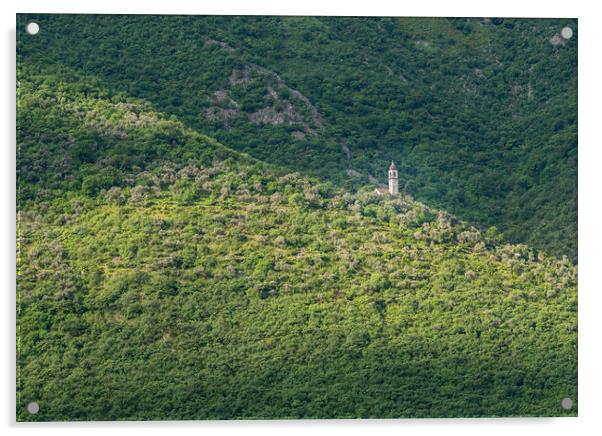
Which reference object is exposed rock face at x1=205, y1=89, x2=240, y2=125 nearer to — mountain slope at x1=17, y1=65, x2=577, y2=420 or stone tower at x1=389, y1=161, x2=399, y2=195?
mountain slope at x1=17, y1=65, x2=577, y2=420

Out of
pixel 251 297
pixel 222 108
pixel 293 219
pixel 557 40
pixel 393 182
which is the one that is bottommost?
pixel 251 297

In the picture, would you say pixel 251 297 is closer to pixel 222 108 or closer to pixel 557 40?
pixel 222 108

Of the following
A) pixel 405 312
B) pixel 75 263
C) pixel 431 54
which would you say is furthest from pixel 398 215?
pixel 75 263

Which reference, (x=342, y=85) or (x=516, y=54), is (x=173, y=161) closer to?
(x=342, y=85)

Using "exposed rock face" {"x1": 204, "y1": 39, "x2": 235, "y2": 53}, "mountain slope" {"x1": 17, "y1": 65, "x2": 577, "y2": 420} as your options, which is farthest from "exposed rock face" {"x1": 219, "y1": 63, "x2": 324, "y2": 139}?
"mountain slope" {"x1": 17, "y1": 65, "x2": 577, "y2": 420}

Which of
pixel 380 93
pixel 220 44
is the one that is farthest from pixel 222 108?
pixel 380 93
